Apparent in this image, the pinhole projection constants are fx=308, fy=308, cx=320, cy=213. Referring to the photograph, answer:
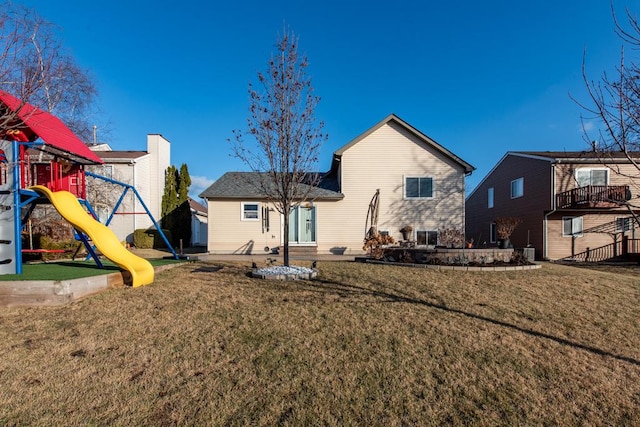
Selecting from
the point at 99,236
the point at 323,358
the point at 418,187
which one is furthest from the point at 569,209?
the point at 99,236

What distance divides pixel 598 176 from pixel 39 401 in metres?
23.9

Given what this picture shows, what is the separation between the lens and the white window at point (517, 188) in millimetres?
19992

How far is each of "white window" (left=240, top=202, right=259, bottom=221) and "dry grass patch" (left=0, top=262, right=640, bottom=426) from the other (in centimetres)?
952

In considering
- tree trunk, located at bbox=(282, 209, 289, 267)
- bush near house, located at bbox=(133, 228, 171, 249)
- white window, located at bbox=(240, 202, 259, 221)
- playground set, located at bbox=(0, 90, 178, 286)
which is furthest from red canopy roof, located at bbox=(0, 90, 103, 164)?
bush near house, located at bbox=(133, 228, 171, 249)

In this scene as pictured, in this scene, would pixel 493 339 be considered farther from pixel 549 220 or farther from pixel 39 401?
pixel 549 220

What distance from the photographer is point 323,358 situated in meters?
3.72

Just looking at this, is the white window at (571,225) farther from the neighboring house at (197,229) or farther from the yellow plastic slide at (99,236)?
the neighboring house at (197,229)

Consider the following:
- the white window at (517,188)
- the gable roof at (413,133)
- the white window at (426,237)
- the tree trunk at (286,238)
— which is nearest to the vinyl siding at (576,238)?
the white window at (517,188)

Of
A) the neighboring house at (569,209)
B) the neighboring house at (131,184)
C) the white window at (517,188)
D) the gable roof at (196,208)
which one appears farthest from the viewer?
the gable roof at (196,208)

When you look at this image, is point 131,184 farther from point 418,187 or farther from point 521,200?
point 521,200

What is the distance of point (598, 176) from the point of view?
57.6 ft

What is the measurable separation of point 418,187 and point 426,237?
2688 millimetres

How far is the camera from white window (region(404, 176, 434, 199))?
Result: 16391 mm

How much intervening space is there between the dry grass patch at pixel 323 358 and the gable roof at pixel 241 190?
9.51m
